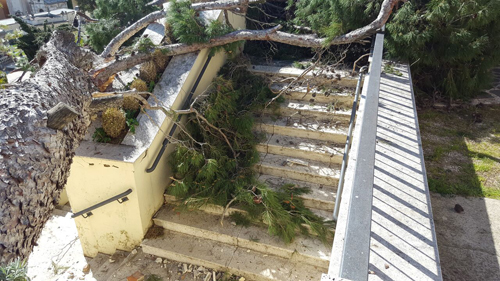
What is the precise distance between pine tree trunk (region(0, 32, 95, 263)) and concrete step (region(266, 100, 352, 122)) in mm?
3021

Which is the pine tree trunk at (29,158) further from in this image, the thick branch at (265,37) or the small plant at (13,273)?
the thick branch at (265,37)

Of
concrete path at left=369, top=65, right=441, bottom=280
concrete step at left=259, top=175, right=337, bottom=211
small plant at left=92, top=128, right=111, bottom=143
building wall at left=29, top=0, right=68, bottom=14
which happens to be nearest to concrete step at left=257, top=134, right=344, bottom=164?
concrete step at left=259, top=175, right=337, bottom=211

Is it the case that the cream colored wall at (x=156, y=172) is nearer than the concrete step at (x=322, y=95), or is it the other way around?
the cream colored wall at (x=156, y=172)

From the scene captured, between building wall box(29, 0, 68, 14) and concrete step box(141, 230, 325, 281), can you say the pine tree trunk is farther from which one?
building wall box(29, 0, 68, 14)

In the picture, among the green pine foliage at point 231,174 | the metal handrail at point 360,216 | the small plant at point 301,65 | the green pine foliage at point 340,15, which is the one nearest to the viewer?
the metal handrail at point 360,216

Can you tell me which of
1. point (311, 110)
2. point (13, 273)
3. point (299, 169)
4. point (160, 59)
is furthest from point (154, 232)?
point (311, 110)

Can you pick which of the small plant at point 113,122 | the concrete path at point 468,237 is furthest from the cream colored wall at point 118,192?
the concrete path at point 468,237

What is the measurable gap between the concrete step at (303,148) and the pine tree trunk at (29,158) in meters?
2.55

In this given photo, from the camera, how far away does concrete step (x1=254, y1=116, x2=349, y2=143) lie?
172 inches

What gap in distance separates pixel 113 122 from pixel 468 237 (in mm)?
4127

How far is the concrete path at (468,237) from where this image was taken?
2.79 meters

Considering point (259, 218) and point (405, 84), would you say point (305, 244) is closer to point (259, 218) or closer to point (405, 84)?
point (259, 218)

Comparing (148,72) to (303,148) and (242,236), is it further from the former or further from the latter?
(242,236)

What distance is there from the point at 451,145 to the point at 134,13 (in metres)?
6.31
